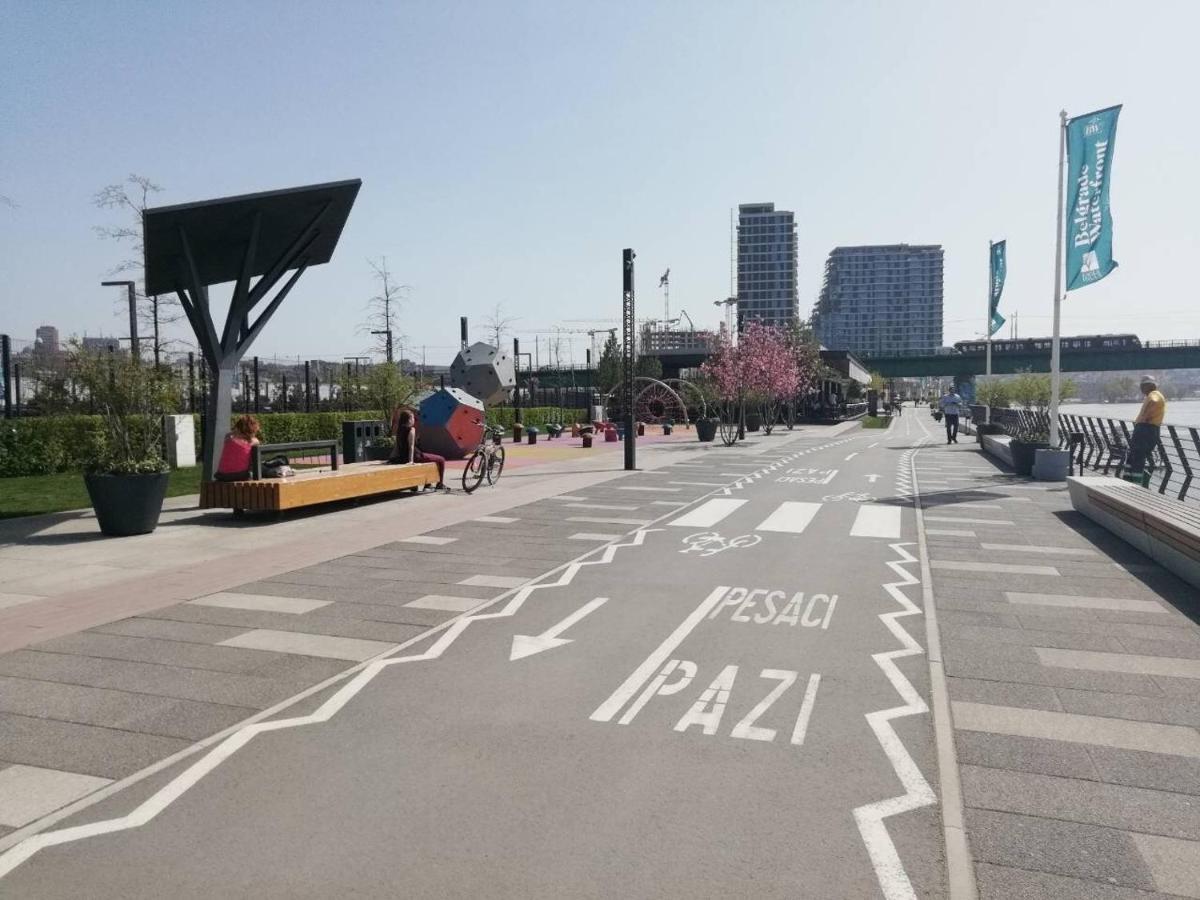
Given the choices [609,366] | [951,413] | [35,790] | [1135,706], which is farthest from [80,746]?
[609,366]

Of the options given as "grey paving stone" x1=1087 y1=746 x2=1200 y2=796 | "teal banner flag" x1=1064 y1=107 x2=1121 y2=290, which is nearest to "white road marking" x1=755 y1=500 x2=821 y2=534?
"grey paving stone" x1=1087 y1=746 x2=1200 y2=796

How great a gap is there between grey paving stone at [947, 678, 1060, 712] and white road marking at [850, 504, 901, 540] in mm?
6052

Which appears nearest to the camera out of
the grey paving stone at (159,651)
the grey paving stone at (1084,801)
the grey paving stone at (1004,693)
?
the grey paving stone at (1084,801)

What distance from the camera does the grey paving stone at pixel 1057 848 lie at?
3.35 m

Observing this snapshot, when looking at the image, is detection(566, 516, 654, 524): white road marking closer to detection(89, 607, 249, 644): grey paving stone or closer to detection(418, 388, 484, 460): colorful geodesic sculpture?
detection(89, 607, 249, 644): grey paving stone

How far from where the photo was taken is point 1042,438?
782 inches

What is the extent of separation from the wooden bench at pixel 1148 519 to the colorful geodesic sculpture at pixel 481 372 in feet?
88.5

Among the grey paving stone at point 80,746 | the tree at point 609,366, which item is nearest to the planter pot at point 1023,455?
the grey paving stone at point 80,746

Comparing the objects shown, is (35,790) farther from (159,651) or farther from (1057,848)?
(1057,848)

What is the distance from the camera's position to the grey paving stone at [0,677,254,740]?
488cm

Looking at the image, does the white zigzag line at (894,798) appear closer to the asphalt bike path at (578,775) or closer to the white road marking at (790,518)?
the asphalt bike path at (578,775)

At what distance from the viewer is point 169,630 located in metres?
6.87

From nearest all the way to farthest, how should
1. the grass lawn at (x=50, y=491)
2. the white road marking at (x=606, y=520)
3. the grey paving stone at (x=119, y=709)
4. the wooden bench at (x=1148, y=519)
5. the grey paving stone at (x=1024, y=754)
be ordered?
the grey paving stone at (x=1024, y=754) < the grey paving stone at (x=119, y=709) < the wooden bench at (x=1148, y=519) < the white road marking at (x=606, y=520) < the grass lawn at (x=50, y=491)

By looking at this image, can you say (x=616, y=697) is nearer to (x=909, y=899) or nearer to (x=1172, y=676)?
(x=909, y=899)
